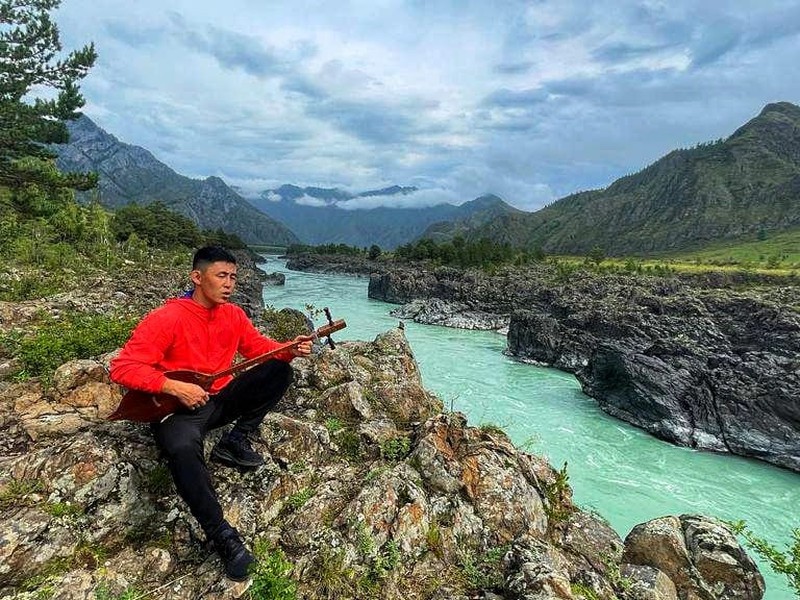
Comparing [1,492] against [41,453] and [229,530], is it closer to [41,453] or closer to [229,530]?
[41,453]

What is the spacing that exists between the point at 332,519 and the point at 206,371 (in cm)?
279

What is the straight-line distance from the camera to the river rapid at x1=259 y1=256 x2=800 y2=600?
1997cm

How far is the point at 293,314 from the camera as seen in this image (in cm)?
2695

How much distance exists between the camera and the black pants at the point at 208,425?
17.7 feet

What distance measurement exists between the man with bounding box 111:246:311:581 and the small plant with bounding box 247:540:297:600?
160mm

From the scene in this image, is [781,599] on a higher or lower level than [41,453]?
lower

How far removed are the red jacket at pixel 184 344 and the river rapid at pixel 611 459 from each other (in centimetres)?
679

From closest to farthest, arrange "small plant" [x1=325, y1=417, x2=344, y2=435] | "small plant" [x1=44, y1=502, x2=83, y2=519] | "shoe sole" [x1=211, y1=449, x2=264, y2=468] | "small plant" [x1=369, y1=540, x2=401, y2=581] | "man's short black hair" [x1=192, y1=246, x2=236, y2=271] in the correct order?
"small plant" [x1=44, y1=502, x2=83, y2=519] → "small plant" [x1=369, y1=540, x2=401, y2=581] → "man's short black hair" [x1=192, y1=246, x2=236, y2=271] → "shoe sole" [x1=211, y1=449, x2=264, y2=468] → "small plant" [x1=325, y1=417, x2=344, y2=435]

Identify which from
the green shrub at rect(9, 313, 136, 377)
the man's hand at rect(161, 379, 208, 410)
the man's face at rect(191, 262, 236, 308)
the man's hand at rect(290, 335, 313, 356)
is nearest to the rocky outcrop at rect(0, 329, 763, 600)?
the green shrub at rect(9, 313, 136, 377)

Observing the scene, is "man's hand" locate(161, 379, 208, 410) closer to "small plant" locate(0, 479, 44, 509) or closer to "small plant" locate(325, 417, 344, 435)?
"small plant" locate(0, 479, 44, 509)

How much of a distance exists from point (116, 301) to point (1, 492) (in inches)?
736

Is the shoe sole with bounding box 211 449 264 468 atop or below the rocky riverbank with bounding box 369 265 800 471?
atop

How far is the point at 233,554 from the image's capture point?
532 cm

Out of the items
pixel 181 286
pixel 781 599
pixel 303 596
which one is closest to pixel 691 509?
pixel 781 599
